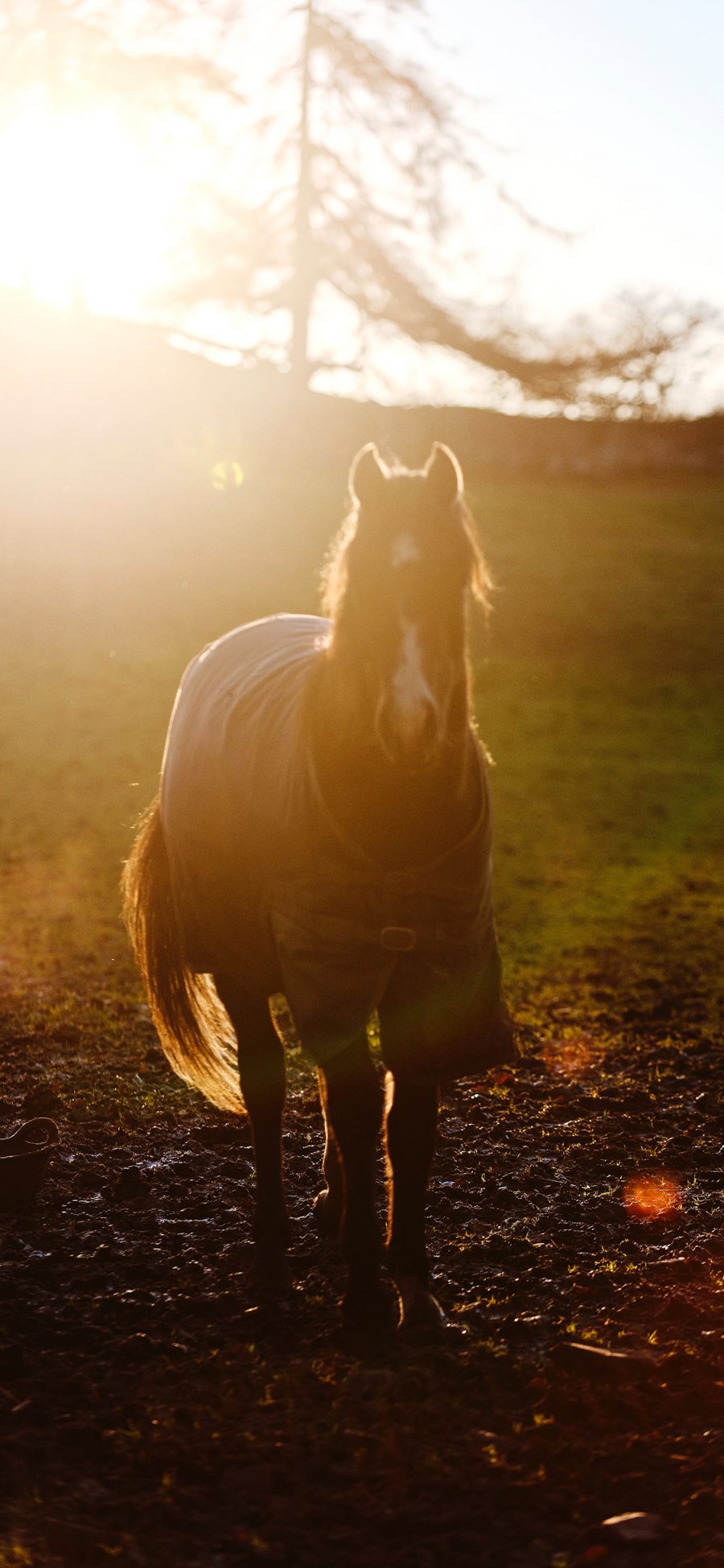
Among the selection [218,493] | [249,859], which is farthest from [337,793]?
[218,493]

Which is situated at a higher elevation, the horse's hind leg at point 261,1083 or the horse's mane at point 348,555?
the horse's mane at point 348,555

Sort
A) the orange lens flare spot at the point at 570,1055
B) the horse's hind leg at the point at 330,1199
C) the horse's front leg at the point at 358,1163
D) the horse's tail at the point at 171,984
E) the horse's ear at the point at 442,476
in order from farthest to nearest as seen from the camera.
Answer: the orange lens flare spot at the point at 570,1055 → the horse's tail at the point at 171,984 → the horse's hind leg at the point at 330,1199 → the horse's front leg at the point at 358,1163 → the horse's ear at the point at 442,476

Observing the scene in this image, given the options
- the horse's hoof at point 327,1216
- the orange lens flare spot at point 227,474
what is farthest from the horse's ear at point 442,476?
the orange lens flare spot at point 227,474

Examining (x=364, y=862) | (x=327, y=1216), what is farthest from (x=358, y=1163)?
(x=327, y=1216)

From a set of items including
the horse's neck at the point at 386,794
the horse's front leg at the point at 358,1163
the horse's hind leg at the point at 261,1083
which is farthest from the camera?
the horse's hind leg at the point at 261,1083

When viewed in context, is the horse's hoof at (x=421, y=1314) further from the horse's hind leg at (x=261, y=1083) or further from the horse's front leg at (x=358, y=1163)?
the horse's hind leg at (x=261, y=1083)

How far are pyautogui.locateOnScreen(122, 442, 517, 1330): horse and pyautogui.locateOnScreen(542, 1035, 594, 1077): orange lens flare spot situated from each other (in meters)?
1.76

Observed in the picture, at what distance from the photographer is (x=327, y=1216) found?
3.58m

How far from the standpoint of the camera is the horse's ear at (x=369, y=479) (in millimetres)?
2365

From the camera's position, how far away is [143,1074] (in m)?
4.98

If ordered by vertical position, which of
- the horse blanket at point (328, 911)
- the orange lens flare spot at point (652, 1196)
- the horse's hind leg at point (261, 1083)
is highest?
the horse blanket at point (328, 911)

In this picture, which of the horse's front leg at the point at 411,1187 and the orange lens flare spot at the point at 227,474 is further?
the orange lens flare spot at the point at 227,474

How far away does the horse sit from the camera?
7.75ft

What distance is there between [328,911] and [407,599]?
0.73 m
